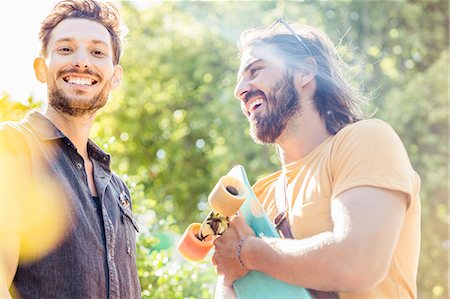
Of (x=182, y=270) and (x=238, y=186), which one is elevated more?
(x=238, y=186)

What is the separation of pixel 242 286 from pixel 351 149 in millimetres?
659

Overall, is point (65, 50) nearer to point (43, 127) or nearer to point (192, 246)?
point (43, 127)

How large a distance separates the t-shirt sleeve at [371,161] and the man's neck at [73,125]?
1066 mm

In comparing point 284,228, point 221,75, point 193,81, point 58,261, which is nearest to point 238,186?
point 284,228

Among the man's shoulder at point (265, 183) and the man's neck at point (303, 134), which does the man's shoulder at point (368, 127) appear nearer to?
the man's neck at point (303, 134)

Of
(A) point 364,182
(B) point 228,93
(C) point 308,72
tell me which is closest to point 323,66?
(C) point 308,72

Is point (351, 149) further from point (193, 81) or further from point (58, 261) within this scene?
point (193, 81)

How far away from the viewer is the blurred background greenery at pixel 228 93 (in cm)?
1581

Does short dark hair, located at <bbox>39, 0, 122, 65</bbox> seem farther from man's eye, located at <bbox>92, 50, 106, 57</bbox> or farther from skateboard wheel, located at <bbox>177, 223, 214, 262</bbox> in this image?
skateboard wheel, located at <bbox>177, 223, 214, 262</bbox>

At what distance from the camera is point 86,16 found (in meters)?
3.16

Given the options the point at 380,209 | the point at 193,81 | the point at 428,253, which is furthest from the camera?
the point at 193,81

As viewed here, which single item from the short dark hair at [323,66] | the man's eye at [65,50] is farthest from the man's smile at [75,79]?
the short dark hair at [323,66]

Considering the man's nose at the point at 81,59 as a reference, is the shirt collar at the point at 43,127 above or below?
below

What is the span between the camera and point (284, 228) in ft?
9.15
